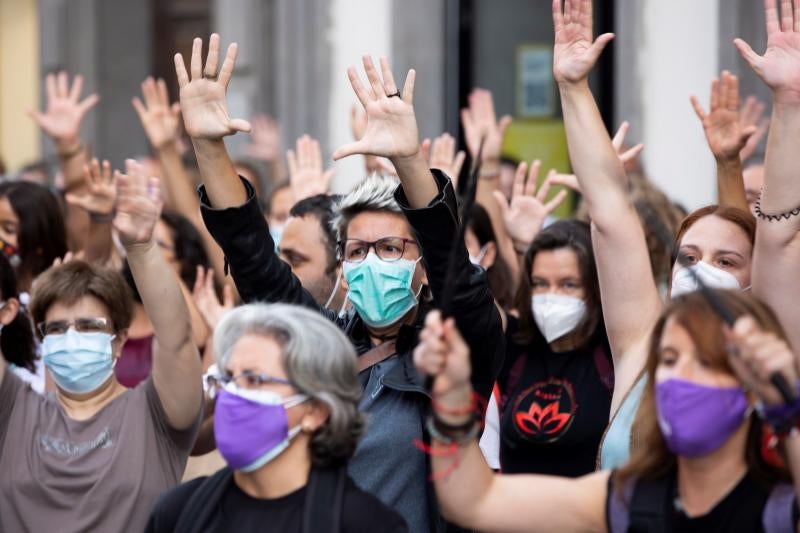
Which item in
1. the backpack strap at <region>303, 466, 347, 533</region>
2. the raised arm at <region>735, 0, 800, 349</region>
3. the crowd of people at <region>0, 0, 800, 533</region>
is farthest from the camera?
the raised arm at <region>735, 0, 800, 349</region>

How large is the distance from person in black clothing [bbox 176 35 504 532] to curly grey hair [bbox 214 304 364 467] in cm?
39

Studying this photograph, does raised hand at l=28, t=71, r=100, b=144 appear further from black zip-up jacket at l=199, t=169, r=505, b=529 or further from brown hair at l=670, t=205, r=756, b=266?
brown hair at l=670, t=205, r=756, b=266

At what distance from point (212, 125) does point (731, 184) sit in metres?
1.92

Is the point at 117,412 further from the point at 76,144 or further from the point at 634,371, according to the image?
the point at 76,144

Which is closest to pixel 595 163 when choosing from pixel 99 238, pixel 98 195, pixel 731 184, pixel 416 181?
pixel 416 181

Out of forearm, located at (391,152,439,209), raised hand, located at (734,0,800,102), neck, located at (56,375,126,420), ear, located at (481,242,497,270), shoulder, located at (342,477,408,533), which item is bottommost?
shoulder, located at (342,477,408,533)

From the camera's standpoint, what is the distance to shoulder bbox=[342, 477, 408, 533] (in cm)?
334

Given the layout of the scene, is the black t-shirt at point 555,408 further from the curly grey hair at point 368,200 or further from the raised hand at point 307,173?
the raised hand at point 307,173

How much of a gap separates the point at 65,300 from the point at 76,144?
10.6 feet

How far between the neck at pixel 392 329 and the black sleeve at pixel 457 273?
29 centimetres

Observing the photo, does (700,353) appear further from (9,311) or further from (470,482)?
(9,311)

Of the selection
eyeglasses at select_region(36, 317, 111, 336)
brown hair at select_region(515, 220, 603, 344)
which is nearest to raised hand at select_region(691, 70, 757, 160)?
brown hair at select_region(515, 220, 603, 344)

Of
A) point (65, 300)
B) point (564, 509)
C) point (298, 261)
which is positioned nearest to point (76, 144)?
point (298, 261)

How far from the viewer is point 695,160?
908 centimetres
